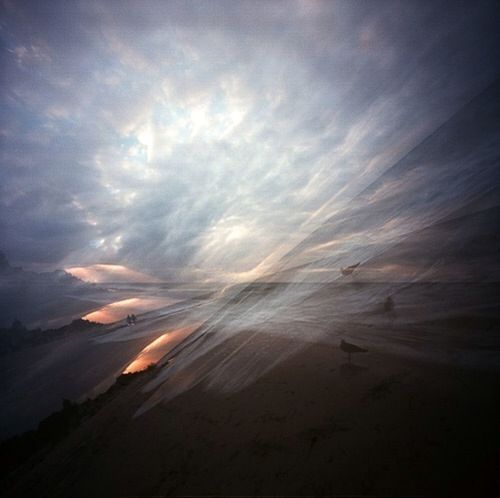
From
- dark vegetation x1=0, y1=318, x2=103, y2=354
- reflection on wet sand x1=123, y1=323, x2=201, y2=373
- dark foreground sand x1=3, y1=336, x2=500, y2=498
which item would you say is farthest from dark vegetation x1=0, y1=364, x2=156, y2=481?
dark vegetation x1=0, y1=318, x2=103, y2=354

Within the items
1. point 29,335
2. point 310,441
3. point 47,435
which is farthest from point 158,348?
point 29,335

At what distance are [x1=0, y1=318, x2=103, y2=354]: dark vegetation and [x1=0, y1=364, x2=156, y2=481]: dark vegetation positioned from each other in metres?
19.5

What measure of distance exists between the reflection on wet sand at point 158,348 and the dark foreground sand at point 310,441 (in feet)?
19.0

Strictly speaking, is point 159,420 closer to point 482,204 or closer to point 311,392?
point 311,392

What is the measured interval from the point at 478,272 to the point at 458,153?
38.3m

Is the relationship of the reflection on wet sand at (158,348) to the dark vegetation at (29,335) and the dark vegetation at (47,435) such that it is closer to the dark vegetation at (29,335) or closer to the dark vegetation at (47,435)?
the dark vegetation at (47,435)

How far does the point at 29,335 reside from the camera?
86.1 ft

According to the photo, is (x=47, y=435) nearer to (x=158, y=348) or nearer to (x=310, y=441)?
(x=158, y=348)

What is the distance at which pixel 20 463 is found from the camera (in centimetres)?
870

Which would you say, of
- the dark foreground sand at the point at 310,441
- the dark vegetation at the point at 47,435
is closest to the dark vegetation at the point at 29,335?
the dark vegetation at the point at 47,435

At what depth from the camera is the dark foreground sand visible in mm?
3689

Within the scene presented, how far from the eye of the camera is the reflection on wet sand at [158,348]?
45.8ft

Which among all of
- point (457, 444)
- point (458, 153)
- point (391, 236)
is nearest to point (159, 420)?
point (457, 444)

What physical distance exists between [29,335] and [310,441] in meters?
33.8
